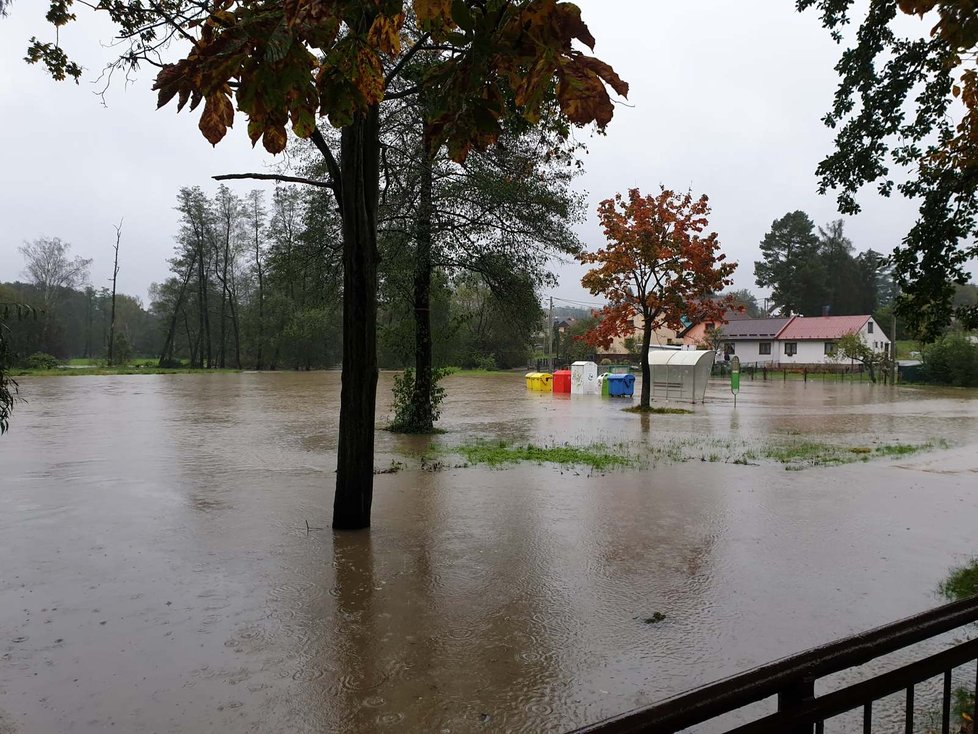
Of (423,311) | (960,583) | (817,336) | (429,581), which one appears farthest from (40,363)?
(817,336)

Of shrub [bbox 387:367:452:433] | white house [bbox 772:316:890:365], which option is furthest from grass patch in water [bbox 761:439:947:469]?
white house [bbox 772:316:890:365]

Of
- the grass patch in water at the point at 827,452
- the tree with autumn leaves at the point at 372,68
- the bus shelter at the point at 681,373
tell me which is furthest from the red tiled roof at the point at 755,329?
the tree with autumn leaves at the point at 372,68

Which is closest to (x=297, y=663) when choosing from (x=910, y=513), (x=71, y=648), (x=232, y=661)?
(x=232, y=661)

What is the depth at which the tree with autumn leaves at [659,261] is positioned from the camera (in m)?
20.7

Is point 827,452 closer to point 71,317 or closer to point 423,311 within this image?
point 423,311

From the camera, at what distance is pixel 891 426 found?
58.6 feet

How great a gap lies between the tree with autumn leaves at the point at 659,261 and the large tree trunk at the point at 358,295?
14.5 m

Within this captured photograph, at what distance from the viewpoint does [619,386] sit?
27422mm

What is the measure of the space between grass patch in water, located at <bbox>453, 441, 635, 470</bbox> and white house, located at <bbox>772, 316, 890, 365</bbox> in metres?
51.3

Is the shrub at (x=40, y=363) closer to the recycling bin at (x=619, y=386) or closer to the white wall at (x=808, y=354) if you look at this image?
the recycling bin at (x=619, y=386)

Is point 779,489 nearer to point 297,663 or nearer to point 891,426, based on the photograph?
point 297,663

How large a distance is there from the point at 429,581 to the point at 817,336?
61.6m

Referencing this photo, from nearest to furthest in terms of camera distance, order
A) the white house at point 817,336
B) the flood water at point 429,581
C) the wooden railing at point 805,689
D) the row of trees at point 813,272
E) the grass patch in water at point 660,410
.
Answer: the wooden railing at point 805,689 < the flood water at point 429,581 < the grass patch in water at point 660,410 < the white house at point 817,336 < the row of trees at point 813,272

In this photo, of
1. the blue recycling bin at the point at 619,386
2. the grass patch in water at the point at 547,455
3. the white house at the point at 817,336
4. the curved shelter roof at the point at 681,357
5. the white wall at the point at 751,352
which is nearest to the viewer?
the grass patch in water at the point at 547,455
